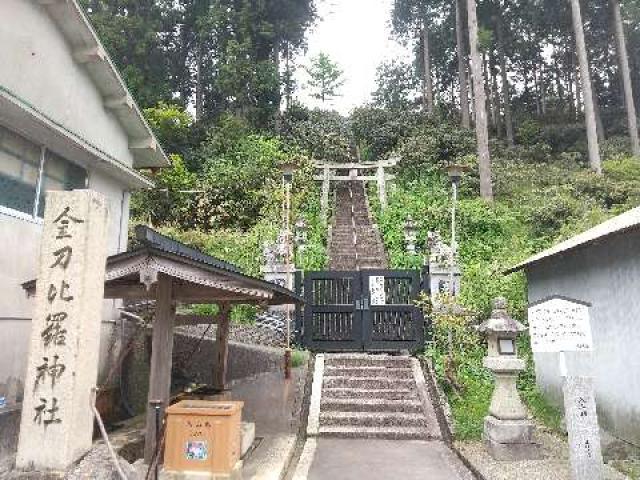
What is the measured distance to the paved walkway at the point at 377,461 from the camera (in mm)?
6905

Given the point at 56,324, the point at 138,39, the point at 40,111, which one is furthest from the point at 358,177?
the point at 56,324

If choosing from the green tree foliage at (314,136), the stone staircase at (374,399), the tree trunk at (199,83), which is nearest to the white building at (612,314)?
the stone staircase at (374,399)

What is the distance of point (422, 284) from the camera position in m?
12.5

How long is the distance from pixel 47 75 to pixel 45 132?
5.26 ft

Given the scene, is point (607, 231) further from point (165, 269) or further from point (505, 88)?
point (505, 88)

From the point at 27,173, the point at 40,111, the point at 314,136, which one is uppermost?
the point at 314,136

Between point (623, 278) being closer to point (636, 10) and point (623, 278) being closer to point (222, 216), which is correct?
point (222, 216)

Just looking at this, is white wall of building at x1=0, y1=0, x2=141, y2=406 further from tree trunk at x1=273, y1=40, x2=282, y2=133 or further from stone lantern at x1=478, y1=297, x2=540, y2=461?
tree trunk at x1=273, y1=40, x2=282, y2=133

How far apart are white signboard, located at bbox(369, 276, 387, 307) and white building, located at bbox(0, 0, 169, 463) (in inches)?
247

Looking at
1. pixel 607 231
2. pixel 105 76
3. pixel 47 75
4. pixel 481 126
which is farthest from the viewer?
pixel 481 126

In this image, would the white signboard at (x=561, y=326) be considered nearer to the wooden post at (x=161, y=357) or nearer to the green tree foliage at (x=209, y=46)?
the wooden post at (x=161, y=357)

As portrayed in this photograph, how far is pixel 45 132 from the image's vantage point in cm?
838

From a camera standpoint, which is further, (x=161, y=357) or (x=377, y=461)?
(x=377, y=461)

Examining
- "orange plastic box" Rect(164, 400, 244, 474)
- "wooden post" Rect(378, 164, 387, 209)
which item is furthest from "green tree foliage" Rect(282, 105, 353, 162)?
"orange plastic box" Rect(164, 400, 244, 474)
